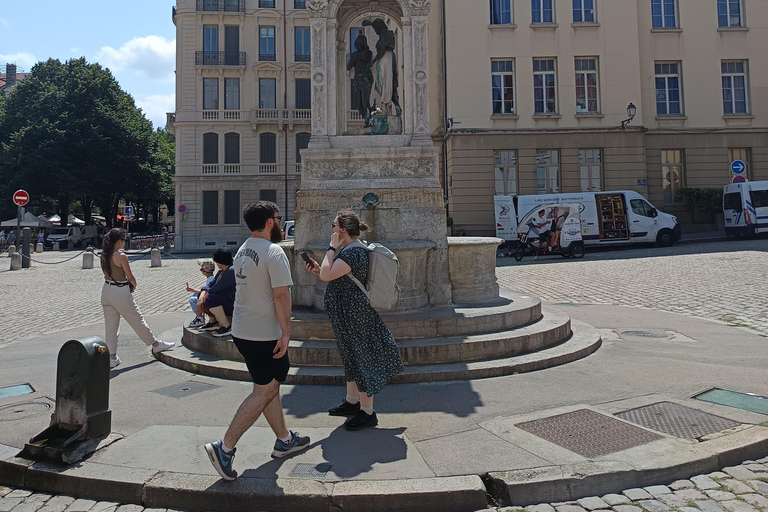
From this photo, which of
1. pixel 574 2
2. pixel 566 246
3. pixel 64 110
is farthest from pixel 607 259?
pixel 64 110

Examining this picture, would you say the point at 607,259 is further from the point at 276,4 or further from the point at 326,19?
the point at 276,4

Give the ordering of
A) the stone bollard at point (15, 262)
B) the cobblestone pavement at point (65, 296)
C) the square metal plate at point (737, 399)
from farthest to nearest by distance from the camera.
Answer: the stone bollard at point (15, 262) → the cobblestone pavement at point (65, 296) → the square metal plate at point (737, 399)

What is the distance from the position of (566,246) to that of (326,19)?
1755 centimetres

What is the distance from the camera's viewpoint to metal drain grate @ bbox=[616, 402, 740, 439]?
167 inches

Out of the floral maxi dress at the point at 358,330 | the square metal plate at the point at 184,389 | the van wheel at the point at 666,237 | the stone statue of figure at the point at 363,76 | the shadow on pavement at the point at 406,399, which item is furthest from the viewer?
the van wheel at the point at 666,237

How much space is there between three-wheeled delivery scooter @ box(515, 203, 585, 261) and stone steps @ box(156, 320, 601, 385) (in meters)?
17.1

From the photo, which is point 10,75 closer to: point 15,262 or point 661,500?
point 15,262

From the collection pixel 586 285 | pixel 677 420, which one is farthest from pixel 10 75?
pixel 677 420

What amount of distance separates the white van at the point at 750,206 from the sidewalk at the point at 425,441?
75.0 feet

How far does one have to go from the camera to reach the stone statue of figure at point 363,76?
28.8ft

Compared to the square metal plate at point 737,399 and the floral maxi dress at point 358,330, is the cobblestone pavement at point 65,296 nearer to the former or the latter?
the floral maxi dress at point 358,330

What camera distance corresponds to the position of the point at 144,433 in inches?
173

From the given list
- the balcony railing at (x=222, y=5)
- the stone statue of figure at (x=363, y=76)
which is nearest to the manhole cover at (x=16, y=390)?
the stone statue of figure at (x=363, y=76)

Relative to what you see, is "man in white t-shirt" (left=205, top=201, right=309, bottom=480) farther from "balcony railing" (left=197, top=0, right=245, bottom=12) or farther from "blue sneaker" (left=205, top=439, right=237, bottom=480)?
"balcony railing" (left=197, top=0, right=245, bottom=12)
